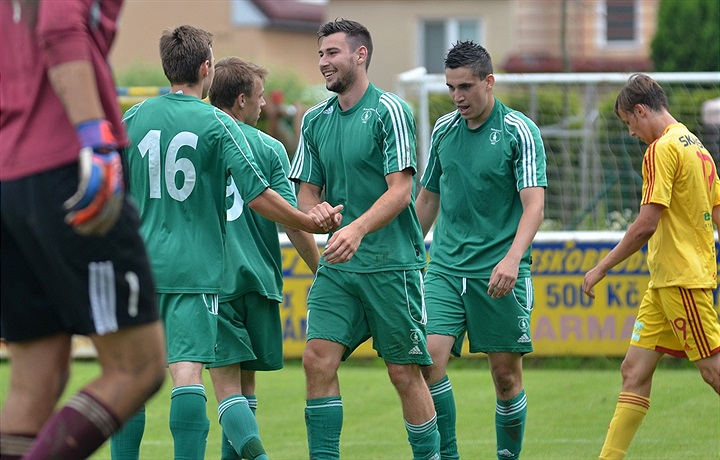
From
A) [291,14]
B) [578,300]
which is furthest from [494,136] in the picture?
[291,14]

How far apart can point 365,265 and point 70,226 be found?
8.37ft

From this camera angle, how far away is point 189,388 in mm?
5699

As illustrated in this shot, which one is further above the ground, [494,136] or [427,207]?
[494,136]

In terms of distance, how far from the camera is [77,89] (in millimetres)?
3713

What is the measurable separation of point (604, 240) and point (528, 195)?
4.83 meters

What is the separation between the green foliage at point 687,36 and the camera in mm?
25078

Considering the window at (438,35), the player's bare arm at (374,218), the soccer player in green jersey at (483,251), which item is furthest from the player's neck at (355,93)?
the window at (438,35)

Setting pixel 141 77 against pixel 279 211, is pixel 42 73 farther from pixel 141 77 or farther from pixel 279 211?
pixel 141 77

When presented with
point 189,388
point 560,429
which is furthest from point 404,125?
point 560,429

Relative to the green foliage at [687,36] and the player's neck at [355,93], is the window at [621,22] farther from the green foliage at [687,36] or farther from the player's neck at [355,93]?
the player's neck at [355,93]

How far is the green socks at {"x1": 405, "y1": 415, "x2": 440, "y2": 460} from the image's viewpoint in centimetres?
607

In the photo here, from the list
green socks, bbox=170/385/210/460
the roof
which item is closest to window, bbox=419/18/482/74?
the roof

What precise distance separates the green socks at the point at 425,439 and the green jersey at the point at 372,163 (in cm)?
78

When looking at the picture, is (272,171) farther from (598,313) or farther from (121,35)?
(121,35)
